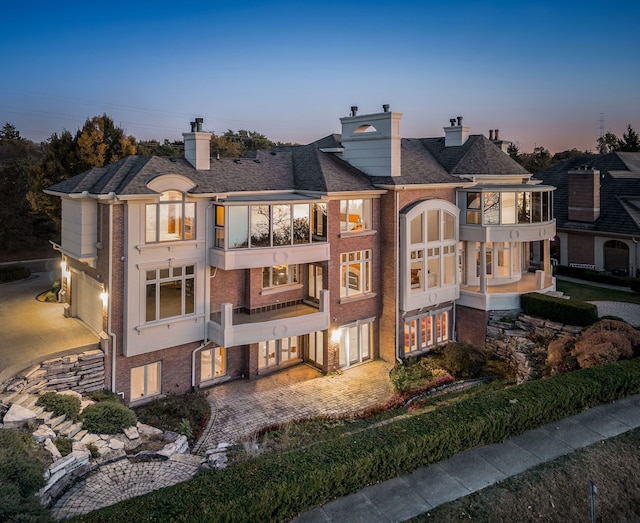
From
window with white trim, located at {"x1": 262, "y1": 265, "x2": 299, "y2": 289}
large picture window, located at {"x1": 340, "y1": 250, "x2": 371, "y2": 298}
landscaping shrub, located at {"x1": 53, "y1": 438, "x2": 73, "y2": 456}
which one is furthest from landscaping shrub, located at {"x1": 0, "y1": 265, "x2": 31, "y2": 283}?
large picture window, located at {"x1": 340, "y1": 250, "x2": 371, "y2": 298}

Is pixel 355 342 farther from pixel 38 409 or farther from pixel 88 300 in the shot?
pixel 38 409

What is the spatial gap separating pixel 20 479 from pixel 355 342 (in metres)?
14.1

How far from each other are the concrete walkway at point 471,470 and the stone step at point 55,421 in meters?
7.95

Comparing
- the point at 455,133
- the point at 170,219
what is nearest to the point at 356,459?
the point at 170,219

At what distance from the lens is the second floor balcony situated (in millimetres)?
16719

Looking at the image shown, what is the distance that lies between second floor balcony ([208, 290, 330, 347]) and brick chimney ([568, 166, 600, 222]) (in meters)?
22.9

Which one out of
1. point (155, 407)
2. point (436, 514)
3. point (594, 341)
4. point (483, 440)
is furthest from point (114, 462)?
point (594, 341)

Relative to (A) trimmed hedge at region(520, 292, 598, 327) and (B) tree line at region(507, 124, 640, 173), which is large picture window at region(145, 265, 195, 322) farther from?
(B) tree line at region(507, 124, 640, 173)

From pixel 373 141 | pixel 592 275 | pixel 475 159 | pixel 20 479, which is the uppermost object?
pixel 373 141

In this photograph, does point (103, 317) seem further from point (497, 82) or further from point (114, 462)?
point (497, 82)

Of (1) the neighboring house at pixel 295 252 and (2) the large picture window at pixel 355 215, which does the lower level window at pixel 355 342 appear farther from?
(2) the large picture window at pixel 355 215

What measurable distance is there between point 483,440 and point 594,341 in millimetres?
8372

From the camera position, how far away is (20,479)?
842 cm

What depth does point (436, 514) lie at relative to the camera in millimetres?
8062
